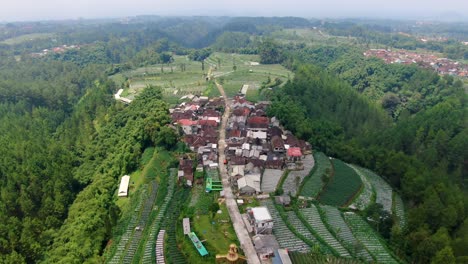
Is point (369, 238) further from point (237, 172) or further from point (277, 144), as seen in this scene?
point (277, 144)

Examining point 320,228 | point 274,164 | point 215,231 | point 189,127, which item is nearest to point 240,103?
point 189,127

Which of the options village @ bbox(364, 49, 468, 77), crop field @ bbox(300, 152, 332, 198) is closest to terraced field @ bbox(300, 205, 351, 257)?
crop field @ bbox(300, 152, 332, 198)

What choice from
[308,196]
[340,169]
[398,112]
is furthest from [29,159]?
[398,112]

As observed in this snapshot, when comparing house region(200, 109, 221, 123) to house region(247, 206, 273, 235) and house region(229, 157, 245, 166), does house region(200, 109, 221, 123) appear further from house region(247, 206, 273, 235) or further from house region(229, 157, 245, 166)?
house region(247, 206, 273, 235)

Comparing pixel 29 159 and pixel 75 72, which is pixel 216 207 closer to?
pixel 29 159

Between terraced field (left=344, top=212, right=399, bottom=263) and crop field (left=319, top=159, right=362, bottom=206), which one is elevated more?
crop field (left=319, top=159, right=362, bottom=206)
